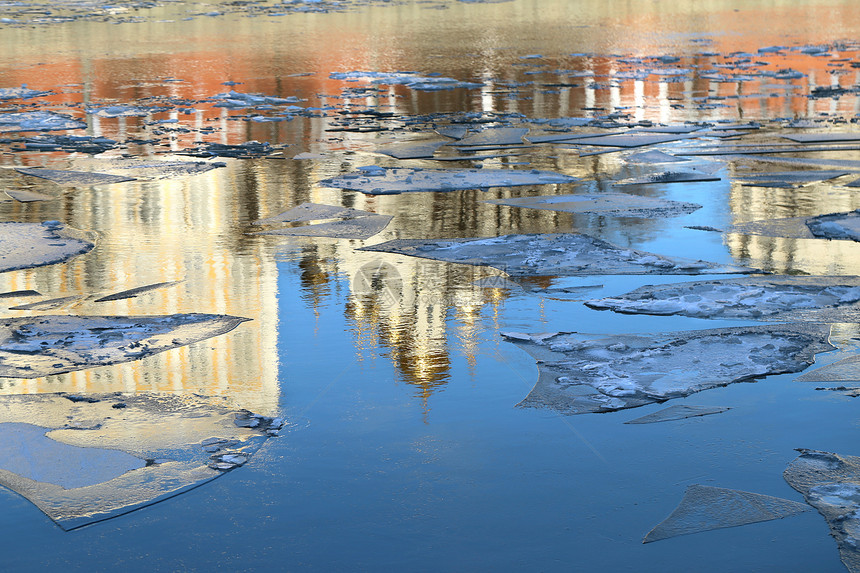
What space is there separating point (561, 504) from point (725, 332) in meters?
2.12

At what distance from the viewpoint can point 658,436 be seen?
4.38 meters

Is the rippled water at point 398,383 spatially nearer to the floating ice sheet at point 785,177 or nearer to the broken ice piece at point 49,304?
the broken ice piece at point 49,304

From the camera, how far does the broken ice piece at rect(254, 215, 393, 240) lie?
809 cm

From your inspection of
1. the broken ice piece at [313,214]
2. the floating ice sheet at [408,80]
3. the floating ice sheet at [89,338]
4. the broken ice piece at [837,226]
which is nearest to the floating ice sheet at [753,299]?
the broken ice piece at [837,226]

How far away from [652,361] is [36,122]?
1195 centimetres

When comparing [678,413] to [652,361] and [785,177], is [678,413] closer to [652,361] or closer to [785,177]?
[652,361]

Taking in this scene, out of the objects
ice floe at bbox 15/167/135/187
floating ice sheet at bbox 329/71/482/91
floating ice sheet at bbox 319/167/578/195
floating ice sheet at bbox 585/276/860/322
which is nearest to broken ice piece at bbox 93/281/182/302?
A: floating ice sheet at bbox 585/276/860/322

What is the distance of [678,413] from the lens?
461cm

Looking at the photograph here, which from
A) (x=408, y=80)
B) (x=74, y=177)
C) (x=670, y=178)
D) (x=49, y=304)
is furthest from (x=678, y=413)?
(x=408, y=80)

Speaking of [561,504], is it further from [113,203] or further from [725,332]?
[113,203]

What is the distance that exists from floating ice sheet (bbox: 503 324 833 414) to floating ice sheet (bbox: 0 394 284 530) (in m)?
1.37

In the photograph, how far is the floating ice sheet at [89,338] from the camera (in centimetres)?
532

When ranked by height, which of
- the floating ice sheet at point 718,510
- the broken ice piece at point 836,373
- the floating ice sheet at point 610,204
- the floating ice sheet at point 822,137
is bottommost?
the floating ice sheet at point 718,510

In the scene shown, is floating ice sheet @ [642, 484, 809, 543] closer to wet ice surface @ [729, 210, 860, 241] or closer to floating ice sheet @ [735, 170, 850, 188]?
wet ice surface @ [729, 210, 860, 241]
